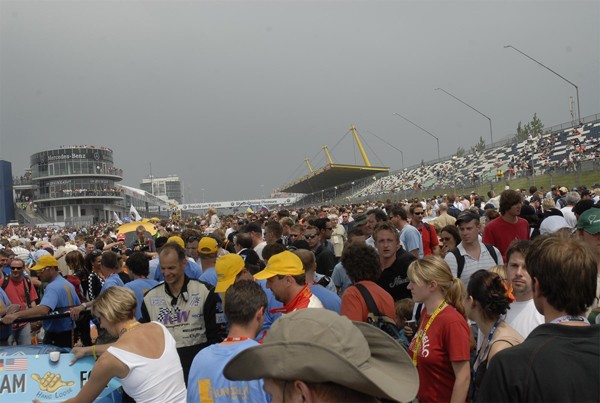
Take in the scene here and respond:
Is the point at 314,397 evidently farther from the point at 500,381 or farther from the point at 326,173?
the point at 326,173

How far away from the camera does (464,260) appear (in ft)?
20.0

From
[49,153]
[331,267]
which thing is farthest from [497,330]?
[49,153]

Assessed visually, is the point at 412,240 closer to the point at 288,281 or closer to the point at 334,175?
the point at 288,281

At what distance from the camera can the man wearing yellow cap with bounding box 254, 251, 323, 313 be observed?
4.40 metres

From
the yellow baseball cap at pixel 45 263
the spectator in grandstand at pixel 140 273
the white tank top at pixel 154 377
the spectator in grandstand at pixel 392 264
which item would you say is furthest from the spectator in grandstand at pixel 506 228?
the yellow baseball cap at pixel 45 263

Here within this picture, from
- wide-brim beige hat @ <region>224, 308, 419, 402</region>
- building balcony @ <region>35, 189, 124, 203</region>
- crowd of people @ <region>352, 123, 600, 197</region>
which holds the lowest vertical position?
wide-brim beige hat @ <region>224, 308, 419, 402</region>

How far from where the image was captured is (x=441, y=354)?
12.0 ft

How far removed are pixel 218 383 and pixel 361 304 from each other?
1477 millimetres

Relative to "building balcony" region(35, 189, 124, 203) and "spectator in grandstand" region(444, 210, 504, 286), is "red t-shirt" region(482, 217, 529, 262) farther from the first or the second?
"building balcony" region(35, 189, 124, 203)

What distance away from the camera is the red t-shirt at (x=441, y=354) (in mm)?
3619

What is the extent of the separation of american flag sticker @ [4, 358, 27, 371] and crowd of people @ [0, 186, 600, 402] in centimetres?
41

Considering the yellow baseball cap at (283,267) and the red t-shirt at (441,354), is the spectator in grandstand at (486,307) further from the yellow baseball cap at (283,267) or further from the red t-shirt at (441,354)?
the yellow baseball cap at (283,267)

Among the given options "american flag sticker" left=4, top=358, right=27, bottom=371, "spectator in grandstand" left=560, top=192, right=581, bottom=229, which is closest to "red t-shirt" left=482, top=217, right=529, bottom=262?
"spectator in grandstand" left=560, top=192, right=581, bottom=229

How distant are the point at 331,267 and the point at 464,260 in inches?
107
